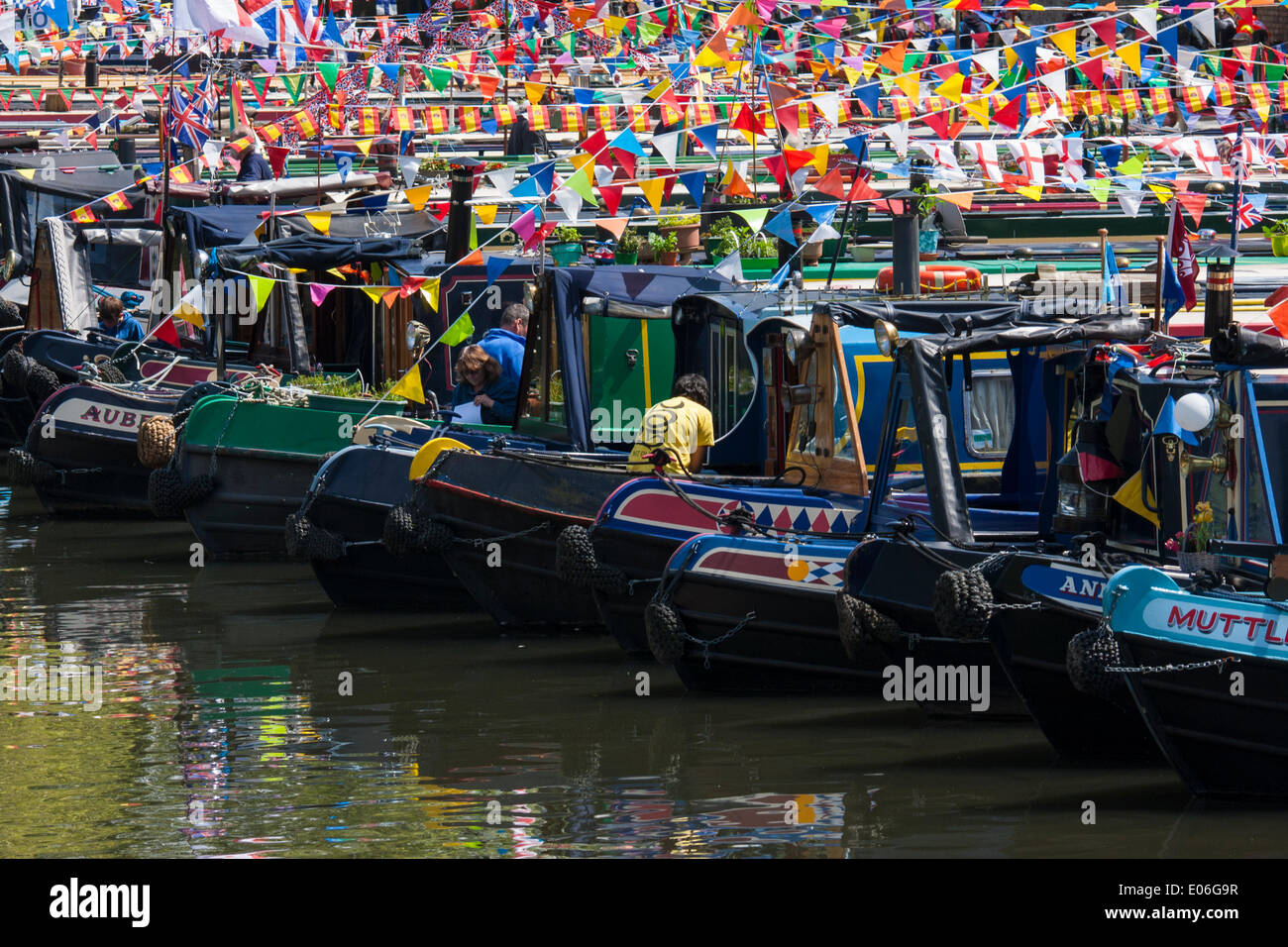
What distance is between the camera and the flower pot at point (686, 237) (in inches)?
747

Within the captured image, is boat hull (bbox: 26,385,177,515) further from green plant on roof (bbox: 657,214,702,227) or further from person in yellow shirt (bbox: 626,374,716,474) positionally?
person in yellow shirt (bbox: 626,374,716,474)

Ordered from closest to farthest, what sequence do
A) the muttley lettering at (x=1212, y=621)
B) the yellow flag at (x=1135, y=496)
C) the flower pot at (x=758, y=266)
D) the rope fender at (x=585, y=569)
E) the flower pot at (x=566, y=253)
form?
1. the muttley lettering at (x=1212, y=621)
2. the yellow flag at (x=1135, y=496)
3. the rope fender at (x=585, y=569)
4. the flower pot at (x=758, y=266)
5. the flower pot at (x=566, y=253)

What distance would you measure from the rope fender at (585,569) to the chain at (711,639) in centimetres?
93

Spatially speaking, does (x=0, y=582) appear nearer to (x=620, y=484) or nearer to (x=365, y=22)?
(x=620, y=484)

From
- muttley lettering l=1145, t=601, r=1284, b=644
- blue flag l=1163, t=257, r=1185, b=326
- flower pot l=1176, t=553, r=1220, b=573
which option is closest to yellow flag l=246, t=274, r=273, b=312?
blue flag l=1163, t=257, r=1185, b=326

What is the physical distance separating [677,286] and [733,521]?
3.74 metres

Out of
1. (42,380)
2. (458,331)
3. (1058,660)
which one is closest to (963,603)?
(1058,660)

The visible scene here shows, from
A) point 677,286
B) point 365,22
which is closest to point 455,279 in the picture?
point 677,286

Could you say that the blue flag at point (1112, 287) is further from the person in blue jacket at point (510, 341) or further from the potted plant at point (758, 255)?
the person in blue jacket at point (510, 341)

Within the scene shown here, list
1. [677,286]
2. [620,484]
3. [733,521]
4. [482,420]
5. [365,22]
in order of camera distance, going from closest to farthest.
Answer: [733,521], [620,484], [677,286], [482,420], [365,22]

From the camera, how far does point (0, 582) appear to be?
55.6 ft

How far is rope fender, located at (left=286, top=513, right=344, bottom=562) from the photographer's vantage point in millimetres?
15336

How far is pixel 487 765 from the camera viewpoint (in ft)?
36.6

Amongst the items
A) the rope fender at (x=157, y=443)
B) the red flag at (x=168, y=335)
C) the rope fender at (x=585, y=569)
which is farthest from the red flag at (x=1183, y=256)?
the red flag at (x=168, y=335)
